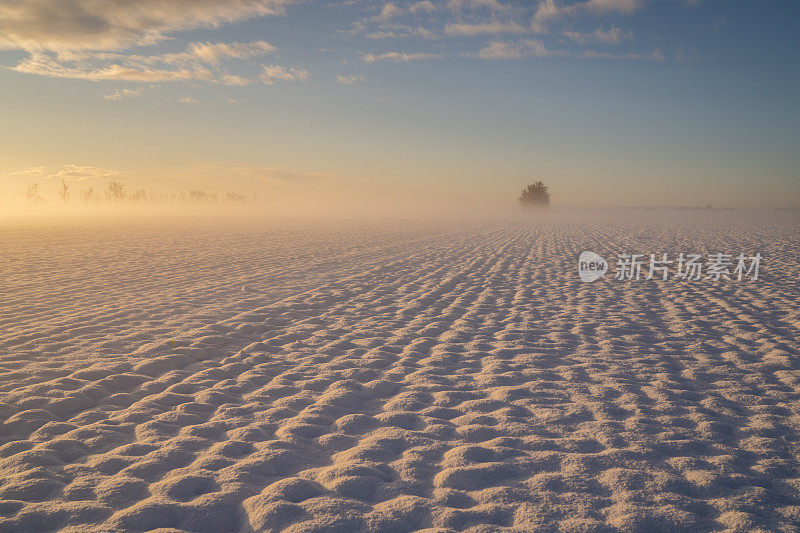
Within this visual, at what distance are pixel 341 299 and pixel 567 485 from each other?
20.5 feet

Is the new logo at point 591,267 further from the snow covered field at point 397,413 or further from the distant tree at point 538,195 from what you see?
the distant tree at point 538,195

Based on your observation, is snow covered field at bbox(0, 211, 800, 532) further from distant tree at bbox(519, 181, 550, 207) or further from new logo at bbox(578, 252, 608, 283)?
distant tree at bbox(519, 181, 550, 207)

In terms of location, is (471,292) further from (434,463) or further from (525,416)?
(434,463)

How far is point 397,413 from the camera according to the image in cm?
386

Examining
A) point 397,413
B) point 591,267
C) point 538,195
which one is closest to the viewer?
point 397,413

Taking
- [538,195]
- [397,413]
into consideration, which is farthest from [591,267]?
[538,195]

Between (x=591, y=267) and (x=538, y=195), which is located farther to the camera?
(x=538, y=195)

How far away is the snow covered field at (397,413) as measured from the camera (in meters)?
2.59

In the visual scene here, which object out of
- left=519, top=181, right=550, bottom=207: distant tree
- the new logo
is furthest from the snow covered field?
left=519, top=181, right=550, bottom=207: distant tree

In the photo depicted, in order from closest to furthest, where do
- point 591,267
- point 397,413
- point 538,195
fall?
point 397,413
point 591,267
point 538,195

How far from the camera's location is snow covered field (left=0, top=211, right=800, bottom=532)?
2590 millimetres

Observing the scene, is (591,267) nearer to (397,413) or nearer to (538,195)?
(397,413)

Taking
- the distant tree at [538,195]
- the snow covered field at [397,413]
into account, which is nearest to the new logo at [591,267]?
the snow covered field at [397,413]

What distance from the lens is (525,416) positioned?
3.78m
